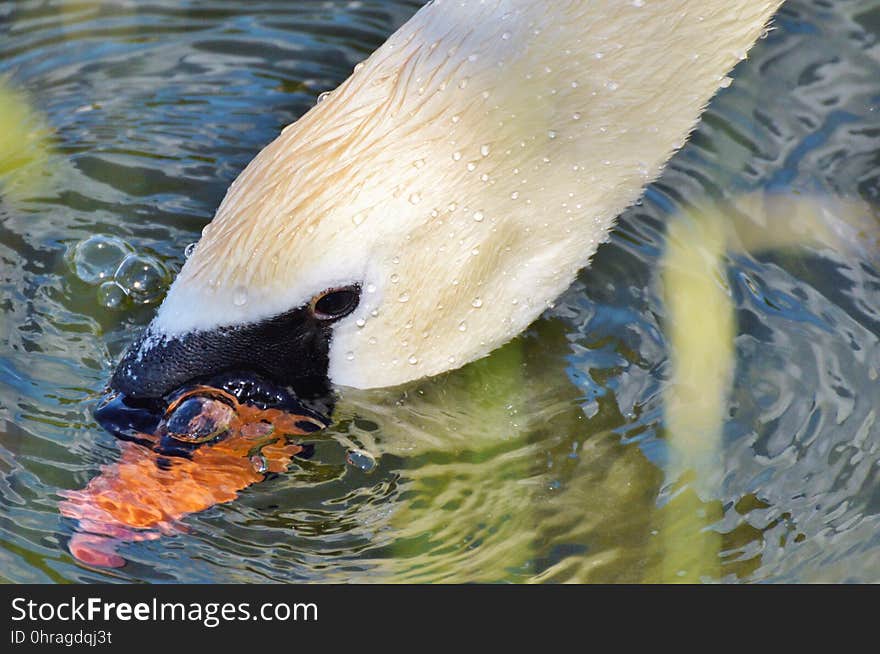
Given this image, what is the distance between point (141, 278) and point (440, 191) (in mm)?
1663

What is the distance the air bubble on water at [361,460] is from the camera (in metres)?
4.46

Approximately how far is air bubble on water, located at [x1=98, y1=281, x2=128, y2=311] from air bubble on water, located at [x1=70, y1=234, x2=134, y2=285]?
44 millimetres

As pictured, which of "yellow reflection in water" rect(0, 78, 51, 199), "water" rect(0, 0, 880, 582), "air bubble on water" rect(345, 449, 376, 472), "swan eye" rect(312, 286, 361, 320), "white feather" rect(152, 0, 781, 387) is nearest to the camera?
"white feather" rect(152, 0, 781, 387)

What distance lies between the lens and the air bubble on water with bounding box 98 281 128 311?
5.00 meters

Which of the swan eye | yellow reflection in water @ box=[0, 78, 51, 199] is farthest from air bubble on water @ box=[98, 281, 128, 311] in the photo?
the swan eye

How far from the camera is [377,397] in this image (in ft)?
14.8

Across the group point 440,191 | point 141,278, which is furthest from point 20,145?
point 440,191

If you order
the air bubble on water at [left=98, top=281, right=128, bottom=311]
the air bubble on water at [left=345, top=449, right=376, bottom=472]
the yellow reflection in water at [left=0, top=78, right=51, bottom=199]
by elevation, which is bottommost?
the air bubble on water at [left=345, top=449, right=376, bottom=472]

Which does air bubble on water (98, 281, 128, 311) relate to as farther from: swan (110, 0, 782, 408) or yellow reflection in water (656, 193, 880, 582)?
yellow reflection in water (656, 193, 880, 582)

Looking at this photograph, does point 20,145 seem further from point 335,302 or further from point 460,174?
point 460,174

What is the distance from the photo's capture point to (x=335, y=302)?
4027 mm

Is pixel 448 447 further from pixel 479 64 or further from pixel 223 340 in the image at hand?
pixel 479 64
